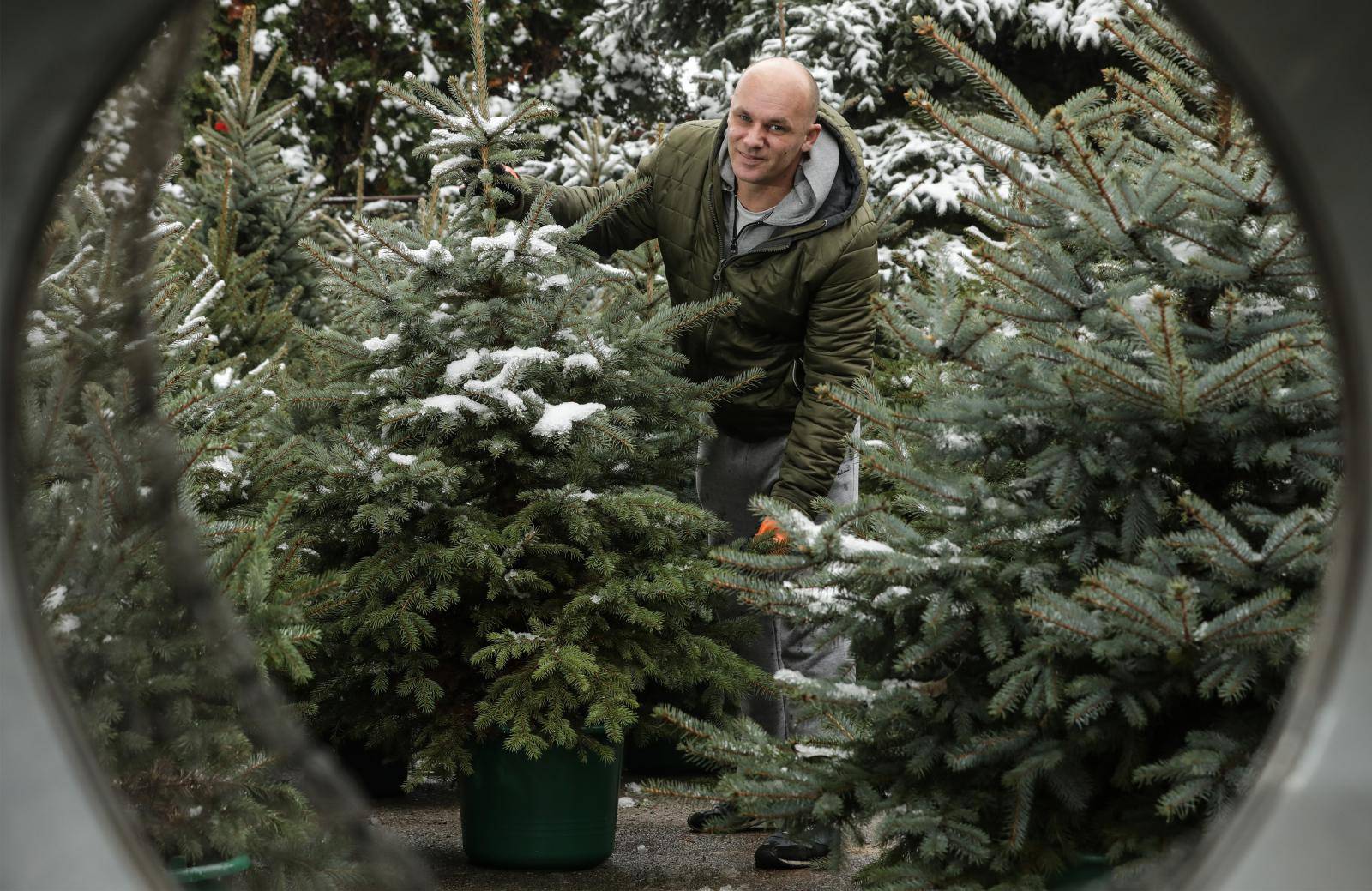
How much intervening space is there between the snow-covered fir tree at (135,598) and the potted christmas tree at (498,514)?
0.74 m

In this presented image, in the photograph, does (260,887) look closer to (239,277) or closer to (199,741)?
(199,741)

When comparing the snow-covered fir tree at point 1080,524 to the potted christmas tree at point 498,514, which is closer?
the snow-covered fir tree at point 1080,524

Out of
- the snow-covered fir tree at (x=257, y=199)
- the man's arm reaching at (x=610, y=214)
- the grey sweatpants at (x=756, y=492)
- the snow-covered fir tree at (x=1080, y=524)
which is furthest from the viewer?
the snow-covered fir tree at (x=257, y=199)

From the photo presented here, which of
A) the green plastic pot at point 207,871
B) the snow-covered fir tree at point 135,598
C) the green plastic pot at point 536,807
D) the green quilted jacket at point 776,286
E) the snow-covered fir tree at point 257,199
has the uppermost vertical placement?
the snow-covered fir tree at point 257,199

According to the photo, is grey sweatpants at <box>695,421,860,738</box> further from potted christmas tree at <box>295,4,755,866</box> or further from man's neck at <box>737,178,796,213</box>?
man's neck at <box>737,178,796,213</box>

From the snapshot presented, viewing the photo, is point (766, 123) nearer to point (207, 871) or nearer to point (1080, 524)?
point (1080, 524)

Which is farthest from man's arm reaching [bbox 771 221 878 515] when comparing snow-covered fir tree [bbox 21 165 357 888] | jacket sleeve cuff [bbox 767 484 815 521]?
snow-covered fir tree [bbox 21 165 357 888]

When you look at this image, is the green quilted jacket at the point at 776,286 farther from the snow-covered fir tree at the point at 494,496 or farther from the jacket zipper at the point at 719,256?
the snow-covered fir tree at the point at 494,496

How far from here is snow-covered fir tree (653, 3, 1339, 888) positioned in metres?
2.31

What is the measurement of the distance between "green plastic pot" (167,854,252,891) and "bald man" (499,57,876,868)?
6.05 ft

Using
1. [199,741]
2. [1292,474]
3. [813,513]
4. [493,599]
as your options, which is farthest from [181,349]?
[1292,474]

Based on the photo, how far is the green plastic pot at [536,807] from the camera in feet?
12.1

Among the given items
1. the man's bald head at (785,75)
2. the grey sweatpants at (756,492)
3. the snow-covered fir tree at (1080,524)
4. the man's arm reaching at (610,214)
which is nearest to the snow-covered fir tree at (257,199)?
the man's arm reaching at (610,214)

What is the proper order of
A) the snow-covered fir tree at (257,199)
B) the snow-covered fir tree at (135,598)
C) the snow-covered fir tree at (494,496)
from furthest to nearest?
the snow-covered fir tree at (257,199) → the snow-covered fir tree at (494,496) → the snow-covered fir tree at (135,598)
